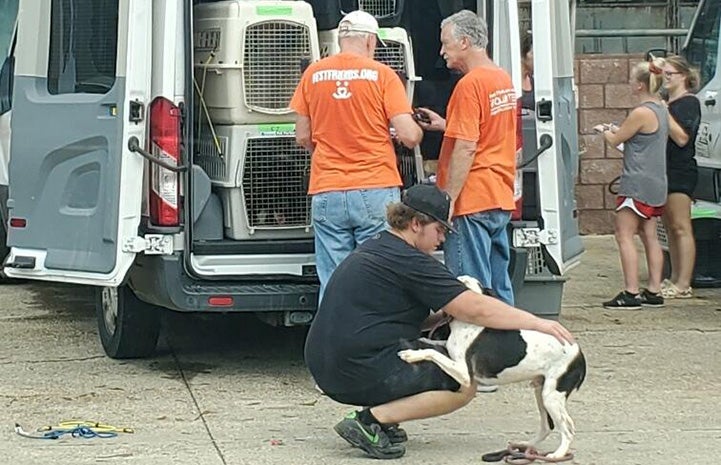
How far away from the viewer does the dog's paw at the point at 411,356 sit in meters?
5.86

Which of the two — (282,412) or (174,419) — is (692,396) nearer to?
(282,412)

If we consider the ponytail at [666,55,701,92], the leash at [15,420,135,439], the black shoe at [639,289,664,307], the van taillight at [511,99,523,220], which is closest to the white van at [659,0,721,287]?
the ponytail at [666,55,701,92]

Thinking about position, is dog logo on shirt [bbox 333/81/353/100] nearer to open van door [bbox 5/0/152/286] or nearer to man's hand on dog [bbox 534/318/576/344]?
open van door [bbox 5/0/152/286]

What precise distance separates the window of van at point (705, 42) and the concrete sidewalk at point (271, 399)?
2.02 meters

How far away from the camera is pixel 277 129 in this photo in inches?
293

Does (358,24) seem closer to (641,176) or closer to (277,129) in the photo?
(277,129)

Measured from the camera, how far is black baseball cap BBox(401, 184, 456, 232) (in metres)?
5.94

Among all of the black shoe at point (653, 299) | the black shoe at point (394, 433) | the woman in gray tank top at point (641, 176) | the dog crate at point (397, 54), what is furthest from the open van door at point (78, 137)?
the black shoe at point (653, 299)

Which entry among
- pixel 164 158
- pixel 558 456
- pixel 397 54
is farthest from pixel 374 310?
pixel 397 54

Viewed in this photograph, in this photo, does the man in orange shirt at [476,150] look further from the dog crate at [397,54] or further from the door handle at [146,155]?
the door handle at [146,155]

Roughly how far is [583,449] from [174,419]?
6.10ft

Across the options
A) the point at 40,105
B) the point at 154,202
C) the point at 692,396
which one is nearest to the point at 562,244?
the point at 692,396

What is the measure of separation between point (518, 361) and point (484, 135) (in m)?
1.56

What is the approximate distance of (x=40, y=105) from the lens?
7.36m
